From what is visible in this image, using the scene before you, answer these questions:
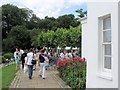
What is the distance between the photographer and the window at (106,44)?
9.03 metres

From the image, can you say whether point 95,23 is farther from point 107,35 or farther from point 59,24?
point 59,24

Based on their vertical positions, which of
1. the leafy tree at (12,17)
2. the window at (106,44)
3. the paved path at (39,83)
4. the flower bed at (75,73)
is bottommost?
the paved path at (39,83)

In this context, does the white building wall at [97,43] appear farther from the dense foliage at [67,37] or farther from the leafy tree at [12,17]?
the leafy tree at [12,17]

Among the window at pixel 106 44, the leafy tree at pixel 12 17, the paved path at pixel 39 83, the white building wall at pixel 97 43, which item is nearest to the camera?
the white building wall at pixel 97 43

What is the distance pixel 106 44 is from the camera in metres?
9.23

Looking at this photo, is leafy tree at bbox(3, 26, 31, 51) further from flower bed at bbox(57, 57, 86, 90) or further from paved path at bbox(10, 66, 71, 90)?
flower bed at bbox(57, 57, 86, 90)

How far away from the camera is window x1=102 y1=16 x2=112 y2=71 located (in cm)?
903

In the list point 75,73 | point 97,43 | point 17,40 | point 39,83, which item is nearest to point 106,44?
point 97,43

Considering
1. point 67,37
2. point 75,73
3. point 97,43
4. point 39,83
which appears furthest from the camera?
point 67,37

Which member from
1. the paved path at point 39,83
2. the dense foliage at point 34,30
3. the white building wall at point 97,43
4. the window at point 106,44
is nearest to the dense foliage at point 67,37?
the dense foliage at point 34,30

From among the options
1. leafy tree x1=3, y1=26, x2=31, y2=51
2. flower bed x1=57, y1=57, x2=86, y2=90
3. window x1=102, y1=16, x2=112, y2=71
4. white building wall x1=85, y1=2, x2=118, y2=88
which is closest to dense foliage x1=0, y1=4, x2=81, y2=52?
leafy tree x1=3, y1=26, x2=31, y2=51

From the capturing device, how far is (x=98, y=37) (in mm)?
9547

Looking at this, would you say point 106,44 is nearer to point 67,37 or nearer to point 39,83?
point 39,83

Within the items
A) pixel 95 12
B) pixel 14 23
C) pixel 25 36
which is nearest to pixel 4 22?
pixel 14 23
